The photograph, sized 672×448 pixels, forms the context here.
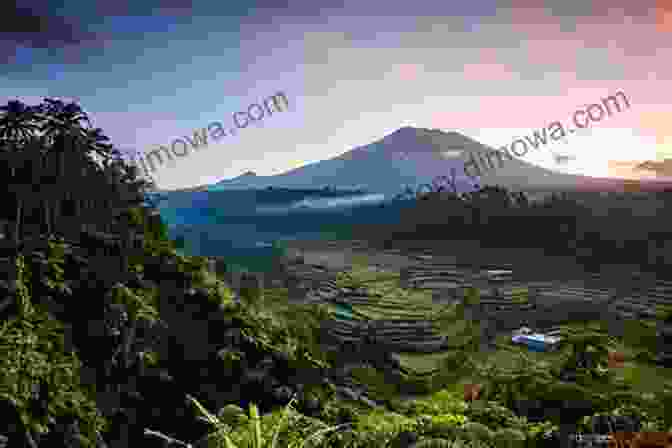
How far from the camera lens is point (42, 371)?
4750 mm

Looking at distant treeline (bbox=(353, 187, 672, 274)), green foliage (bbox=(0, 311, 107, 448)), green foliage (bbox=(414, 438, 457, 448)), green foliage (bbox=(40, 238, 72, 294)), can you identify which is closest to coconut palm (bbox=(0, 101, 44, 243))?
green foliage (bbox=(40, 238, 72, 294))

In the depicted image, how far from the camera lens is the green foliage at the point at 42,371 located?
14.4 ft

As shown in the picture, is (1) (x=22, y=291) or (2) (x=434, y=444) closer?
(2) (x=434, y=444)

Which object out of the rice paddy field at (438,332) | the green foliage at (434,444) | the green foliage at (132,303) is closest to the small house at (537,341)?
the rice paddy field at (438,332)

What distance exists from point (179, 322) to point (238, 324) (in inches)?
45.4

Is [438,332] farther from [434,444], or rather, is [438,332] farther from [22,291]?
[22,291]

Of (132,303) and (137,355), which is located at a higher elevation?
(132,303)

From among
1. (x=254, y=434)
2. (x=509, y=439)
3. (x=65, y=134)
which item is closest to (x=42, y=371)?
(x=254, y=434)

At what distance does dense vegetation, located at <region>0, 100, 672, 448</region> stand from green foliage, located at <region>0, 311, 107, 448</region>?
2 centimetres

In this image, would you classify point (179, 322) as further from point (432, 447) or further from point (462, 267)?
point (462, 267)

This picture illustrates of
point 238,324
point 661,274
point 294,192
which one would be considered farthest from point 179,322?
point 294,192

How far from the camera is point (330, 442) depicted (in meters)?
5.50

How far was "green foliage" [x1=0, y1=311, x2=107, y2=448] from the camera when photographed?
14.4 ft

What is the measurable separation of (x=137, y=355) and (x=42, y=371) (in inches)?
67.3
